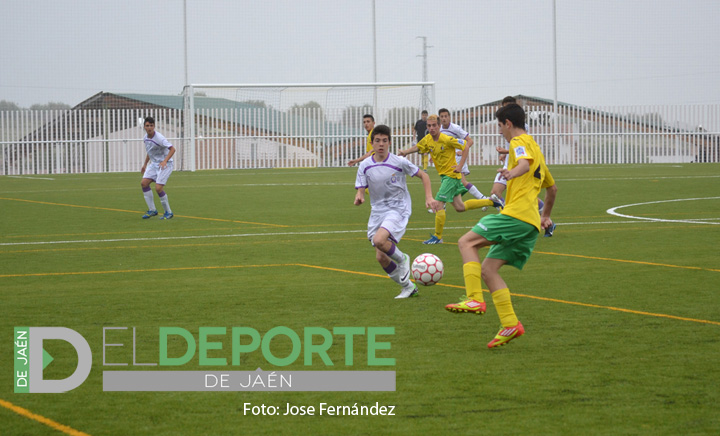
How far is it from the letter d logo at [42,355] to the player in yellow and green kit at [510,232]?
291cm

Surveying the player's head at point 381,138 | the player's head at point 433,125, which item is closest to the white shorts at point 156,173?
the player's head at point 433,125

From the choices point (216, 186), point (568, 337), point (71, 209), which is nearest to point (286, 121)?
point (216, 186)

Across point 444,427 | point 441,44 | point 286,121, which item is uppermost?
point 441,44

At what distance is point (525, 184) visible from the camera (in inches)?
280

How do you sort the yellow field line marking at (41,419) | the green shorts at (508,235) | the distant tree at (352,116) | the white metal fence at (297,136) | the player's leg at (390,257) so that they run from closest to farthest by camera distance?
the yellow field line marking at (41,419) < the green shorts at (508,235) < the player's leg at (390,257) < the white metal fence at (297,136) < the distant tree at (352,116)

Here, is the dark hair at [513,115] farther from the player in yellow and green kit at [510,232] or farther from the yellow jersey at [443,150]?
the yellow jersey at [443,150]

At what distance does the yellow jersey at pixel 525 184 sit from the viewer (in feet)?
23.1

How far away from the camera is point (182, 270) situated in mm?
11539

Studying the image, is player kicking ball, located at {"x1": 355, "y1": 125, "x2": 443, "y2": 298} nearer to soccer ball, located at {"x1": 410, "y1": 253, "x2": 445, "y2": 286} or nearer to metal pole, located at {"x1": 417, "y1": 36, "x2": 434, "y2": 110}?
soccer ball, located at {"x1": 410, "y1": 253, "x2": 445, "y2": 286}

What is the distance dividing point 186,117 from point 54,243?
29299 millimetres

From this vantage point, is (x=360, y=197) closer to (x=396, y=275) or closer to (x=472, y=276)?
(x=396, y=275)

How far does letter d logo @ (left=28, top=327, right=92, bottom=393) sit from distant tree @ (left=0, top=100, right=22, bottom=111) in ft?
137

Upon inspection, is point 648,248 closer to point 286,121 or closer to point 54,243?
point 54,243

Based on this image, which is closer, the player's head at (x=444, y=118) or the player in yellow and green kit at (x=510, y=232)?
the player in yellow and green kit at (x=510, y=232)
